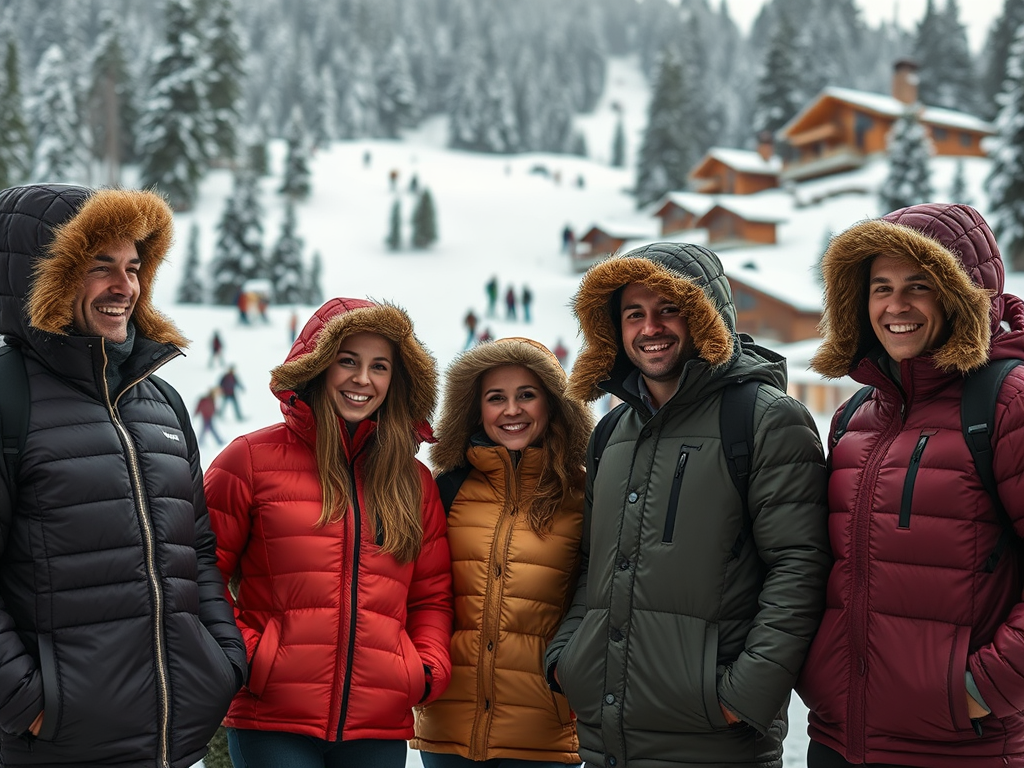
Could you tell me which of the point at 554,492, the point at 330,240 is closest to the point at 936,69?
the point at 330,240

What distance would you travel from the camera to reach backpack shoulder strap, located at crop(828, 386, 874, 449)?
333 centimetres

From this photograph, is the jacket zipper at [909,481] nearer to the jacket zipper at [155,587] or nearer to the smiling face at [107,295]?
the jacket zipper at [155,587]

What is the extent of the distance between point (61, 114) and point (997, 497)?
5608cm

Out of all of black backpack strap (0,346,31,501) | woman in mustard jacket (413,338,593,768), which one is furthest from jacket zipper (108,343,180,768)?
woman in mustard jacket (413,338,593,768)

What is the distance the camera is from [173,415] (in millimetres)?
3250

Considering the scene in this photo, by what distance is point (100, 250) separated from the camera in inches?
120

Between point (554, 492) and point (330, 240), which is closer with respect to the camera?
point (554, 492)

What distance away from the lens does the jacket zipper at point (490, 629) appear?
3.59m

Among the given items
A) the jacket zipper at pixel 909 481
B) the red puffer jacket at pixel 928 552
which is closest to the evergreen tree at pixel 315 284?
the red puffer jacket at pixel 928 552

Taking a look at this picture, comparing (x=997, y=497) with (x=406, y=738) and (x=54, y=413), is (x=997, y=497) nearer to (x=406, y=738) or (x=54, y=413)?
(x=406, y=738)

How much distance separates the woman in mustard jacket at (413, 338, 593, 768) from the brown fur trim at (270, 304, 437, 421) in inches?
8.2

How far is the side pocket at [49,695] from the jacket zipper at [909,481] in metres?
2.55

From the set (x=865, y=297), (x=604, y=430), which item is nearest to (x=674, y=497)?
(x=604, y=430)

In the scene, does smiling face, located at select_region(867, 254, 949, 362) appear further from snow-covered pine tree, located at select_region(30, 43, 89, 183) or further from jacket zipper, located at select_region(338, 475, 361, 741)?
snow-covered pine tree, located at select_region(30, 43, 89, 183)
